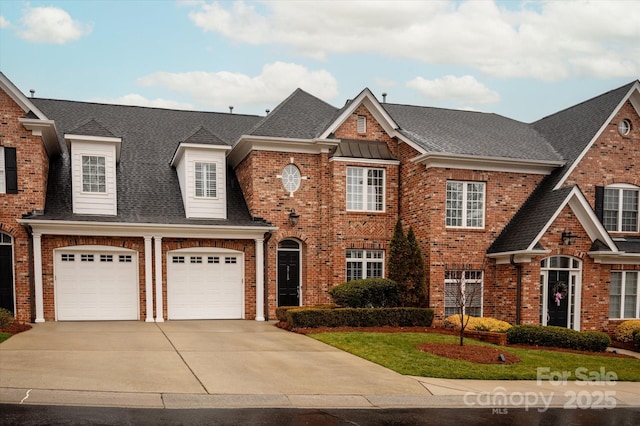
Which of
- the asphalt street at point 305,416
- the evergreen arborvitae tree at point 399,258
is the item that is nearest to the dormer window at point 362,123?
the evergreen arborvitae tree at point 399,258

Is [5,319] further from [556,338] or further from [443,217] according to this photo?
[556,338]

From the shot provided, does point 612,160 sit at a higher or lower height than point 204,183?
higher

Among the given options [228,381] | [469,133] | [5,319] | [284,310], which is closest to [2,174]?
[5,319]

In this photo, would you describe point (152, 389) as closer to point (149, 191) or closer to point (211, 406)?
point (211, 406)

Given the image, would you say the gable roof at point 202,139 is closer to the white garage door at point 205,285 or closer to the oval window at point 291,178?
the oval window at point 291,178

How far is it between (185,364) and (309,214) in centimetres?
1013

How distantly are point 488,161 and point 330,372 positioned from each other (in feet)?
37.5

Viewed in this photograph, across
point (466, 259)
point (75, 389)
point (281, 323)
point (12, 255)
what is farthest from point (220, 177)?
point (75, 389)

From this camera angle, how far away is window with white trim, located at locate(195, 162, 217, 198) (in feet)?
66.1

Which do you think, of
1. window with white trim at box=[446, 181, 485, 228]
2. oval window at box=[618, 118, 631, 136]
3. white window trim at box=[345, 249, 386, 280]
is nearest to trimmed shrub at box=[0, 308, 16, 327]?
white window trim at box=[345, 249, 386, 280]

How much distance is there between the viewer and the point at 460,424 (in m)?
8.44

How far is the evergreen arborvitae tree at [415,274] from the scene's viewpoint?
19.1 metres

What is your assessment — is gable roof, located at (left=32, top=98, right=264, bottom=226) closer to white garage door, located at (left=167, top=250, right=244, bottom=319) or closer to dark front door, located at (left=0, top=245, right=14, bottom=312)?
white garage door, located at (left=167, top=250, right=244, bottom=319)

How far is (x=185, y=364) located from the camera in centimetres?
1152
